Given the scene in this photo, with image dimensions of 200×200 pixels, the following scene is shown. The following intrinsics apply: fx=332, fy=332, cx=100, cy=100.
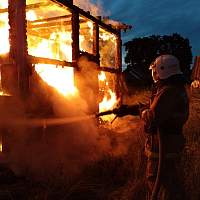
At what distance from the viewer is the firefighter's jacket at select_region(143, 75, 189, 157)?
4055 mm

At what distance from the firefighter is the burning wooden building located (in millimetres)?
3628

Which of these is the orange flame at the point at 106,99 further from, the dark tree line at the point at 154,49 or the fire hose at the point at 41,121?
the dark tree line at the point at 154,49

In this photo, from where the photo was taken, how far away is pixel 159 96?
13.4ft

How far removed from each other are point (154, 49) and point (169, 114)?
35493 millimetres

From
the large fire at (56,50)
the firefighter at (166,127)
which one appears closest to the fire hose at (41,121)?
the large fire at (56,50)

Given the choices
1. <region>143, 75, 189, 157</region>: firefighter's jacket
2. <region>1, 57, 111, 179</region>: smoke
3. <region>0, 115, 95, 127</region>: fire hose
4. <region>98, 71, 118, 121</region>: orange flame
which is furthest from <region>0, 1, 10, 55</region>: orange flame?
<region>98, 71, 118, 121</region>: orange flame

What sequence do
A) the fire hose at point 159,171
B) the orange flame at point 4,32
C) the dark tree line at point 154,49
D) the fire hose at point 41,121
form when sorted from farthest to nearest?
the dark tree line at point 154,49, the orange flame at point 4,32, the fire hose at point 41,121, the fire hose at point 159,171

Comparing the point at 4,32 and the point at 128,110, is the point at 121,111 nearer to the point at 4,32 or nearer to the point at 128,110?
the point at 128,110

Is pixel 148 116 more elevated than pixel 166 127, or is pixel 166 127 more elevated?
pixel 148 116

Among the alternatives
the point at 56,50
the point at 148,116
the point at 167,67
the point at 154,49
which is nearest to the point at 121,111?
the point at 148,116

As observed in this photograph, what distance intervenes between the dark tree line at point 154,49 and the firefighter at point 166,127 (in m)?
32.6

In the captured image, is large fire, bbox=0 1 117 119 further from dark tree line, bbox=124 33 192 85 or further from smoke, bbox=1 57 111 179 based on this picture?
dark tree line, bbox=124 33 192 85

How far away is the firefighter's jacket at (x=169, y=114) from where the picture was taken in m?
4.05

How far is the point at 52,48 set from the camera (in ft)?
38.8
